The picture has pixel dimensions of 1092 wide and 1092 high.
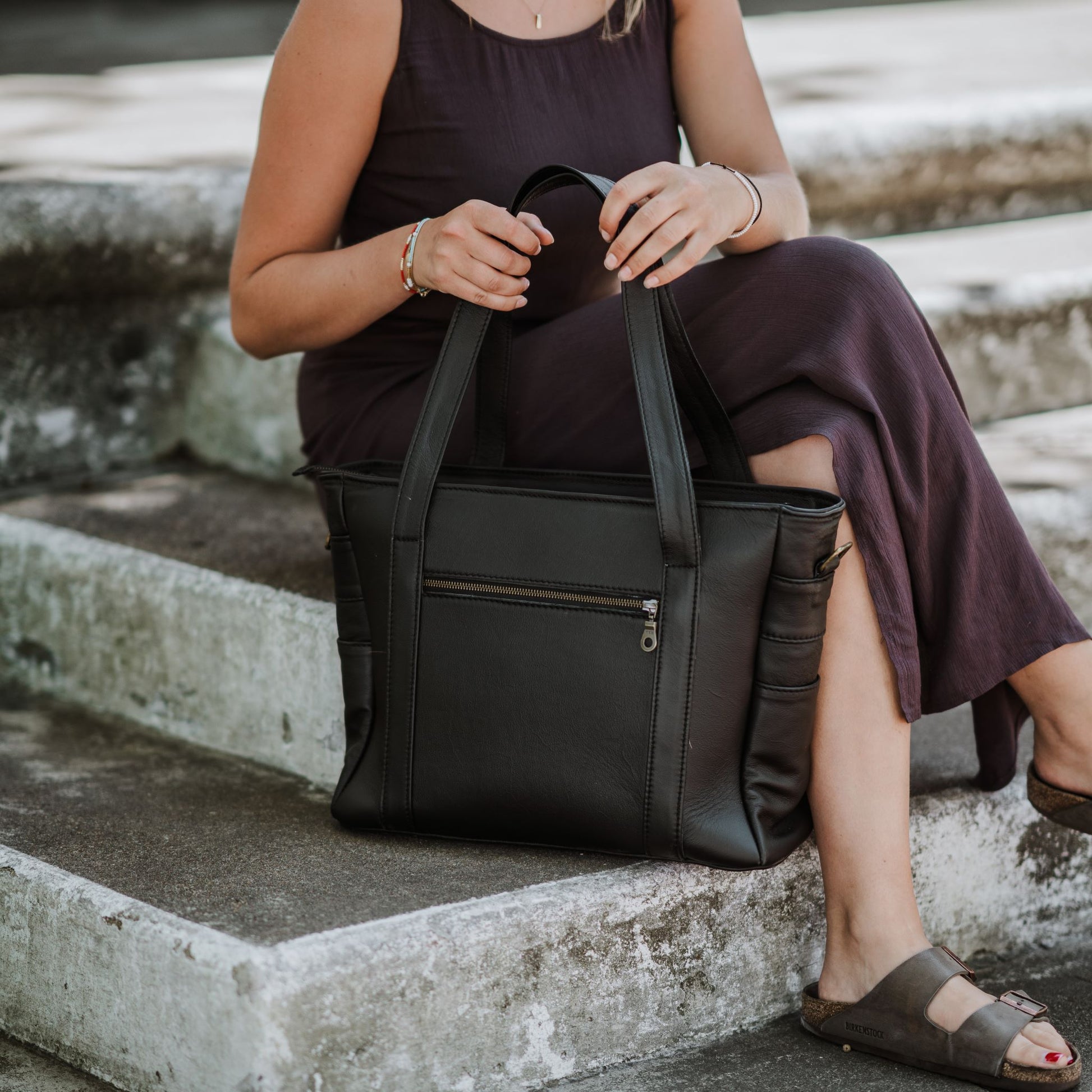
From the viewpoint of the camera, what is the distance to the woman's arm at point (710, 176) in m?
1.70

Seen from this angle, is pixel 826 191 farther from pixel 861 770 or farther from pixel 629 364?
pixel 861 770

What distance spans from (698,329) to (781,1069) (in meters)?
0.90

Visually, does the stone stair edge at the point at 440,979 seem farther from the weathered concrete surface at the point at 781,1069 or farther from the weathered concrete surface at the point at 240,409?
the weathered concrete surface at the point at 240,409

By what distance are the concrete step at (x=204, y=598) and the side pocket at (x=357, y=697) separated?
0.94 feet

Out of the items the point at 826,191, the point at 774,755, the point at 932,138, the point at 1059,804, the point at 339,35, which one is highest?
the point at 339,35

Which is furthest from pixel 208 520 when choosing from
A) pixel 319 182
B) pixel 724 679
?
pixel 724 679

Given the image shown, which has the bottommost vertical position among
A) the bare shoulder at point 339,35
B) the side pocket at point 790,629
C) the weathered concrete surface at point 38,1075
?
the weathered concrete surface at point 38,1075

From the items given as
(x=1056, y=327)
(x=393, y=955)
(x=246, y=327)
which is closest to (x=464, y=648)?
(x=393, y=955)

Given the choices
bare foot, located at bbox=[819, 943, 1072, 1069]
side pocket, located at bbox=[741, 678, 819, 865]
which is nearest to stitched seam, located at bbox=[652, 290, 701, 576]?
side pocket, located at bbox=[741, 678, 819, 865]

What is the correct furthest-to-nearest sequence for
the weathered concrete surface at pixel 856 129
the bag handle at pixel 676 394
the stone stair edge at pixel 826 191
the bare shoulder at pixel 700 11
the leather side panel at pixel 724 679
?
1. the weathered concrete surface at pixel 856 129
2. the stone stair edge at pixel 826 191
3. the bare shoulder at pixel 700 11
4. the bag handle at pixel 676 394
5. the leather side panel at pixel 724 679

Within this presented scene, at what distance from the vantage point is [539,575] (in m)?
1.69

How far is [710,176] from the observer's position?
5.94 feet

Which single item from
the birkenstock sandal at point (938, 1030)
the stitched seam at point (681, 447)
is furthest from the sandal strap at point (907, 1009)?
the stitched seam at point (681, 447)

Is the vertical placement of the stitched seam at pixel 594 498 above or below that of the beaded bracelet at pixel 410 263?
below
